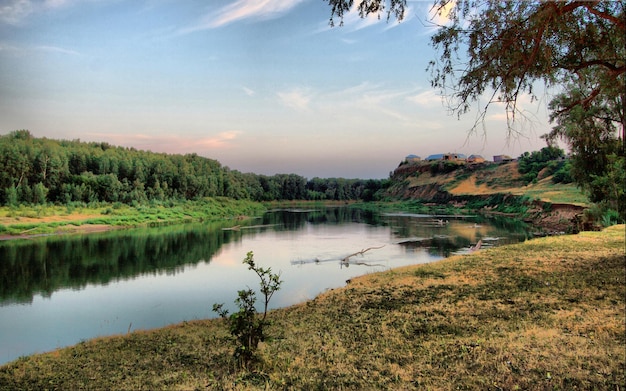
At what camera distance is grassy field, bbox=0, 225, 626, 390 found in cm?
461

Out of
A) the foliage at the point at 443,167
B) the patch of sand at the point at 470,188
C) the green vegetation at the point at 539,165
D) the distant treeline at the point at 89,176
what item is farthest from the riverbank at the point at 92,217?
the foliage at the point at 443,167

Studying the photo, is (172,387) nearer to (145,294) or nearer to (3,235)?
(145,294)

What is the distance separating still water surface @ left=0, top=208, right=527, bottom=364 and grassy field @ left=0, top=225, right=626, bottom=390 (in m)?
3.15

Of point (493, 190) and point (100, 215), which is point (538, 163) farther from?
point (100, 215)

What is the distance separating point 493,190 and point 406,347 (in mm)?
74812

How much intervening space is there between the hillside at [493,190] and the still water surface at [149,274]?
14306 mm

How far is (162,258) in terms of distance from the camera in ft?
76.7

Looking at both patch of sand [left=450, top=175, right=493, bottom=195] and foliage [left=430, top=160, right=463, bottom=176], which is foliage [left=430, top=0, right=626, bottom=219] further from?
foliage [left=430, top=160, right=463, bottom=176]

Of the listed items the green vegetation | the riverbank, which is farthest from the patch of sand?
the riverbank

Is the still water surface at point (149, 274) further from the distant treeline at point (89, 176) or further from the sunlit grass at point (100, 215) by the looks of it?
the distant treeline at point (89, 176)

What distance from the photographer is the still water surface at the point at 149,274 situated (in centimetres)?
1124

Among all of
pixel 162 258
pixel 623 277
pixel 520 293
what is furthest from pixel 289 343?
pixel 162 258

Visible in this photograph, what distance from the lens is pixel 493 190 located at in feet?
242

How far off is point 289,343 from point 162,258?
1875 centimetres
